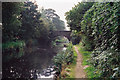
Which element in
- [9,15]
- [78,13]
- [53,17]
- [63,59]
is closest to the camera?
[63,59]

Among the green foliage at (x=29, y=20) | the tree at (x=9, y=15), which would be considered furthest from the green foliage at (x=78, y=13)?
the green foliage at (x=29, y=20)

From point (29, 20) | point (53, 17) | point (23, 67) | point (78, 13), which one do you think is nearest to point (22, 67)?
point (23, 67)

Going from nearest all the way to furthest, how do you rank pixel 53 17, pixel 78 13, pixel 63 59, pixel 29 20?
Result: pixel 63 59 → pixel 78 13 → pixel 29 20 → pixel 53 17

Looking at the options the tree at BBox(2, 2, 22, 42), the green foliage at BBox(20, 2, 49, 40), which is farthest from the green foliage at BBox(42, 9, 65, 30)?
the tree at BBox(2, 2, 22, 42)

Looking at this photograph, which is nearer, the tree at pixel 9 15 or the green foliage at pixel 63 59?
the green foliage at pixel 63 59

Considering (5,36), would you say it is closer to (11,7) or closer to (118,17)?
(11,7)

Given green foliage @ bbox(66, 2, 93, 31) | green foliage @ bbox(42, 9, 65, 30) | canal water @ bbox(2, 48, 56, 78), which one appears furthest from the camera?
green foliage @ bbox(42, 9, 65, 30)

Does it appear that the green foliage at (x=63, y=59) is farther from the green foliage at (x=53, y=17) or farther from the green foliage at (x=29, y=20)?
the green foliage at (x=53, y=17)

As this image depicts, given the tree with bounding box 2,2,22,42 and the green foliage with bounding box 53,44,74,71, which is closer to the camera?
the green foliage with bounding box 53,44,74,71

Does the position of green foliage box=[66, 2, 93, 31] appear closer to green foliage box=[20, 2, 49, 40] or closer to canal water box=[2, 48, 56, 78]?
canal water box=[2, 48, 56, 78]

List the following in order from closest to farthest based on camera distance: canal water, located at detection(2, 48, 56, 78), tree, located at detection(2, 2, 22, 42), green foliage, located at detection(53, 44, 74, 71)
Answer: green foliage, located at detection(53, 44, 74, 71)
canal water, located at detection(2, 48, 56, 78)
tree, located at detection(2, 2, 22, 42)

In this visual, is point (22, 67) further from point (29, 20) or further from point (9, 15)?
point (29, 20)

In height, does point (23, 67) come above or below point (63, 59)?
below

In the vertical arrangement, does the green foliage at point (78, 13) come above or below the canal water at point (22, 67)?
above
